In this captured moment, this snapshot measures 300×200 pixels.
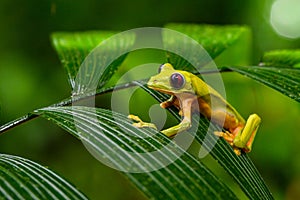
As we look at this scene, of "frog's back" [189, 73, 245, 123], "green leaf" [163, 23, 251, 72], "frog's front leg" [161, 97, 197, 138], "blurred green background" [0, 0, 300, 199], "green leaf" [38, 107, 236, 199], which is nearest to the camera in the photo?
"green leaf" [38, 107, 236, 199]

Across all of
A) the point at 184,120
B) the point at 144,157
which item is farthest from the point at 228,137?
the point at 144,157

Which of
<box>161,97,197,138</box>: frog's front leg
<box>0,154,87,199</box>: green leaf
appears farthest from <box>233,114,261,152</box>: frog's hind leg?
<box>0,154,87,199</box>: green leaf

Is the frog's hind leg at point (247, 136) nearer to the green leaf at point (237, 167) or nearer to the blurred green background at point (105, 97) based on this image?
the green leaf at point (237, 167)

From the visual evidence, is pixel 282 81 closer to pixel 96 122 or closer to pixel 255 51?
pixel 96 122

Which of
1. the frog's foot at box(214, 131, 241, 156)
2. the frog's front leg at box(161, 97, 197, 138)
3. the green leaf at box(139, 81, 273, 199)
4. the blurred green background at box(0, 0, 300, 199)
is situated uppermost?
the frog's front leg at box(161, 97, 197, 138)

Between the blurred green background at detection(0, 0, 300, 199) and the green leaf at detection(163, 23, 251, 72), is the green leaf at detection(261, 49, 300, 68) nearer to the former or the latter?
the green leaf at detection(163, 23, 251, 72)

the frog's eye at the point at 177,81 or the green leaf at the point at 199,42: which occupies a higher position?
the frog's eye at the point at 177,81

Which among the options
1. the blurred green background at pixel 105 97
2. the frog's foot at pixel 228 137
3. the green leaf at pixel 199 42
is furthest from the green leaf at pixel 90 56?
the blurred green background at pixel 105 97
